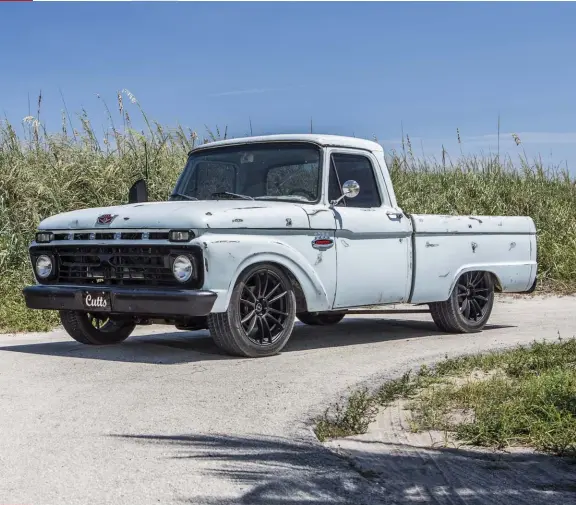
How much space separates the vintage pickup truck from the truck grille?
0.01 meters

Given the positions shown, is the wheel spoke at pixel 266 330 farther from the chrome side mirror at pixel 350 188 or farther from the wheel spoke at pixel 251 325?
the chrome side mirror at pixel 350 188

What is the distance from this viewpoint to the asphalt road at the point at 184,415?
16.0 feet

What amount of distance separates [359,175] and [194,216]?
234 cm

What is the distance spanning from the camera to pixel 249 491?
15.7ft

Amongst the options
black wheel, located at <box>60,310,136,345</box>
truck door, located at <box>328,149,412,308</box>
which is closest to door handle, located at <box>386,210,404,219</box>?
truck door, located at <box>328,149,412,308</box>

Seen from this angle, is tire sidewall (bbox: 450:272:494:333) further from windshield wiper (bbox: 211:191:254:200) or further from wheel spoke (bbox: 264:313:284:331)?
windshield wiper (bbox: 211:191:254:200)

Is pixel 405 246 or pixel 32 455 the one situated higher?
pixel 405 246

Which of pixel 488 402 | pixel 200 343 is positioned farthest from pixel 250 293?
pixel 488 402

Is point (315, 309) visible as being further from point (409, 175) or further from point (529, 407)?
point (409, 175)

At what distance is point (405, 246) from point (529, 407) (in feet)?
12.6

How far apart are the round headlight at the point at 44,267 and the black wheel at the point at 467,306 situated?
418 cm

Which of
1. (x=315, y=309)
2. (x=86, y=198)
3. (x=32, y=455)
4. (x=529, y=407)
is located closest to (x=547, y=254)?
(x=86, y=198)

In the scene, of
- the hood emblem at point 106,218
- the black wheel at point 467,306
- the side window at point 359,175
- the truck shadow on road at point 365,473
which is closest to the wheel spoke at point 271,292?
the side window at point 359,175

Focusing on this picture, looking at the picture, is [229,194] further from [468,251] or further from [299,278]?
[468,251]
